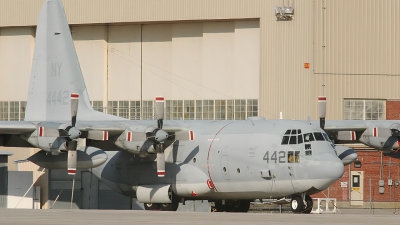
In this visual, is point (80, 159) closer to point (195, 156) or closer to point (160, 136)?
point (160, 136)

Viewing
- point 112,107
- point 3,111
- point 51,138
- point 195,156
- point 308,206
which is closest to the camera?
point 308,206

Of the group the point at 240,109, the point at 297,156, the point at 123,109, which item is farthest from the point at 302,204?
the point at 123,109

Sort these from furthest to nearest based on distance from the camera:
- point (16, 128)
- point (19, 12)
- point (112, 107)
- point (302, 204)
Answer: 1. point (19, 12)
2. point (112, 107)
3. point (16, 128)
4. point (302, 204)

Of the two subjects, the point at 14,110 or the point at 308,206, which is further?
the point at 14,110

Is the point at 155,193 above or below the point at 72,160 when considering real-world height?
below

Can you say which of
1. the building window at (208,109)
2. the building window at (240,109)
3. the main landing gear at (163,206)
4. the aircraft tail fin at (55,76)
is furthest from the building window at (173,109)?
the main landing gear at (163,206)

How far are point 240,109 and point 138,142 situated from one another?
18354 mm

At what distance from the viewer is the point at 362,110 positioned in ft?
142

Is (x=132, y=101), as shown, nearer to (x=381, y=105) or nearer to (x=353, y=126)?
(x=381, y=105)

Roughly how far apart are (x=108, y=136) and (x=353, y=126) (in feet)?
29.9

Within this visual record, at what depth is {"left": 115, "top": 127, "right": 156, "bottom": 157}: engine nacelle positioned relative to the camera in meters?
27.0

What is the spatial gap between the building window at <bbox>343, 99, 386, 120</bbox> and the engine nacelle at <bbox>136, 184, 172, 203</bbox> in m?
18.1

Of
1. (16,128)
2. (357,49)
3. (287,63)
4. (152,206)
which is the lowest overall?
(152,206)

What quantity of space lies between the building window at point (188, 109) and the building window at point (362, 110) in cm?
892
